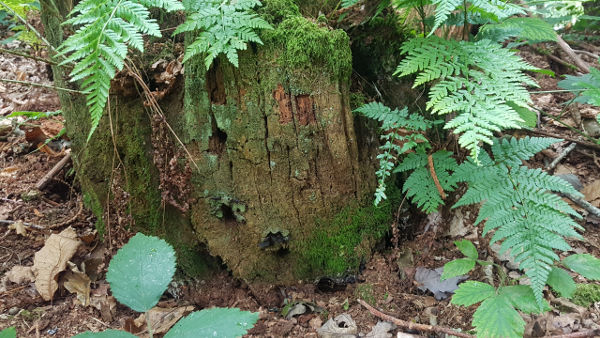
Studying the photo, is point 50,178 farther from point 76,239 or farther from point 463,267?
point 463,267

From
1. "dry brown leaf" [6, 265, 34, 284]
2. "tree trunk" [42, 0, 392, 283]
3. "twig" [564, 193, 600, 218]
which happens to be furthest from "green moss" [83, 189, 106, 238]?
"twig" [564, 193, 600, 218]

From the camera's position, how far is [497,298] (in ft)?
A: 6.07

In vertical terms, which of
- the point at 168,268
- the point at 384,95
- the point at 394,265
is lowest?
the point at 394,265

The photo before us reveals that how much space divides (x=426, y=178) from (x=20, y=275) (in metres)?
2.71

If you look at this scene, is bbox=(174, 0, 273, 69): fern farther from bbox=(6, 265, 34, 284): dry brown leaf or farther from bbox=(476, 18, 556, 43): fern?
bbox=(6, 265, 34, 284): dry brown leaf

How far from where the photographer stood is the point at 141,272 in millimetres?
1890

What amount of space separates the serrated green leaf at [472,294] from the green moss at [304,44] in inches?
53.2

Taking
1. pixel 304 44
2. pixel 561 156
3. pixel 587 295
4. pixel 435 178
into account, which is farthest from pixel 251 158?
pixel 561 156

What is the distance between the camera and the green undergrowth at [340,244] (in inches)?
102

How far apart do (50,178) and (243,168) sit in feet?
6.73

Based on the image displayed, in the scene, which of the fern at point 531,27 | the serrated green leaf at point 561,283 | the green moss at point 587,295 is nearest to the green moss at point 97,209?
the serrated green leaf at point 561,283

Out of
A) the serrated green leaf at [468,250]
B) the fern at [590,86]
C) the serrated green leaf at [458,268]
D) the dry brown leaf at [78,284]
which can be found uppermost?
the fern at [590,86]

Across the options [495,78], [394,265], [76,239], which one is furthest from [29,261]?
[495,78]

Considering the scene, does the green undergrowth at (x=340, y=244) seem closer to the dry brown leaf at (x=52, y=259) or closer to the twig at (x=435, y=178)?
the twig at (x=435, y=178)
